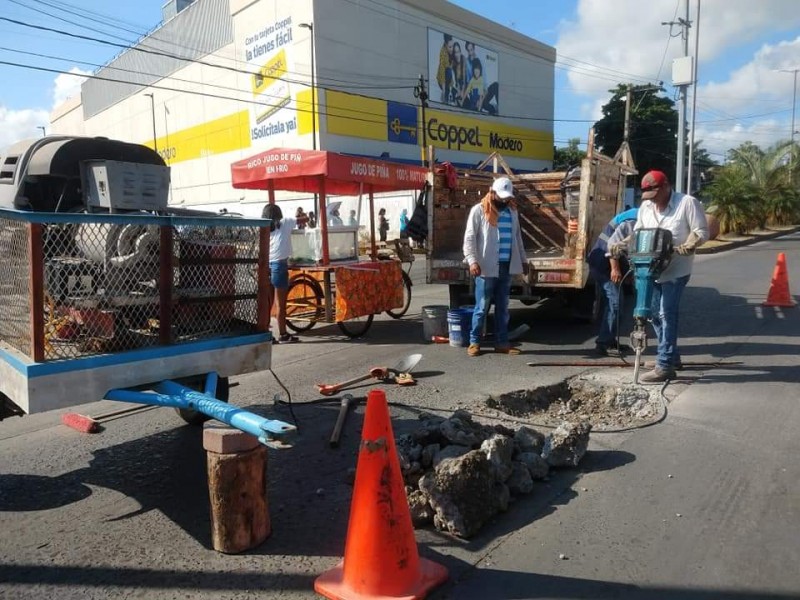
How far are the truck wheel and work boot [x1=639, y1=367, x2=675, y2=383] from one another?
11.9 feet

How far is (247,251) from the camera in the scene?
4.16m

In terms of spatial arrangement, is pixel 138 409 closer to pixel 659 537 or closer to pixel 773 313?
pixel 659 537

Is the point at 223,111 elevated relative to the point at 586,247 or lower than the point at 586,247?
elevated

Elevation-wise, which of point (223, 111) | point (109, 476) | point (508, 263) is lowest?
point (109, 476)

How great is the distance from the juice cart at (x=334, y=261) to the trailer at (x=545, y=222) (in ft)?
2.23

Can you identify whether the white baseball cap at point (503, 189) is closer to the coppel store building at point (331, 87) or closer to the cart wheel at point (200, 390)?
the cart wheel at point (200, 390)

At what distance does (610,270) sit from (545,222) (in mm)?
3084

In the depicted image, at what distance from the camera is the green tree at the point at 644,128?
5147 cm

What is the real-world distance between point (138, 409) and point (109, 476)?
1.35m

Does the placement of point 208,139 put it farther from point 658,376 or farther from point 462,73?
point 658,376

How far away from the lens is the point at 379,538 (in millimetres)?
2781

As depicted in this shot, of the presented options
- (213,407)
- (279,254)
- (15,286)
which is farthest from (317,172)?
(213,407)

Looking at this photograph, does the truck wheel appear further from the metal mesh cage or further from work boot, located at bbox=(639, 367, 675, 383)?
the metal mesh cage

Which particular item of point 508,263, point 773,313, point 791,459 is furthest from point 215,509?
point 773,313
